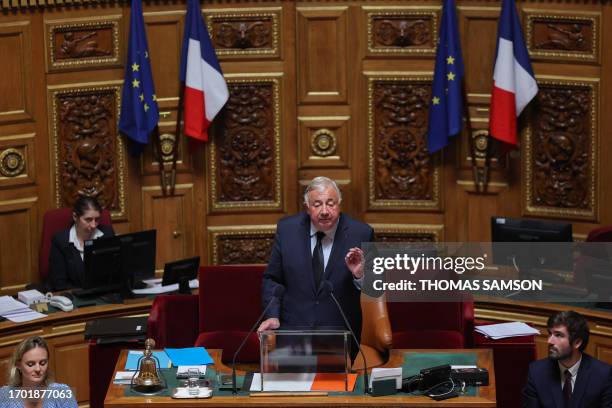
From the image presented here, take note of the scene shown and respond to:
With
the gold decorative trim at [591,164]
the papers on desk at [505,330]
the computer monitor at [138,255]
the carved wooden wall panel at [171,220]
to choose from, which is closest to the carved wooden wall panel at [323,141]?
the carved wooden wall panel at [171,220]

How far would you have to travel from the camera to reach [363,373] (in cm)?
613

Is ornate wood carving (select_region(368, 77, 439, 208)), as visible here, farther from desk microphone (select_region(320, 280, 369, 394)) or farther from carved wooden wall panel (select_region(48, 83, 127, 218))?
desk microphone (select_region(320, 280, 369, 394))

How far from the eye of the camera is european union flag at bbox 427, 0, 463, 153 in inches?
352

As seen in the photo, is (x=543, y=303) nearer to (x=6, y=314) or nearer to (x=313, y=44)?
(x=313, y=44)

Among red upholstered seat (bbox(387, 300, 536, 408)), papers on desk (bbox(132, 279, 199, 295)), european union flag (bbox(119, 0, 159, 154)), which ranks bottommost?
red upholstered seat (bbox(387, 300, 536, 408))

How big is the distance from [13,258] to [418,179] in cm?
292

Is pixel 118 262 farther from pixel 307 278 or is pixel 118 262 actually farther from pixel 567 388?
pixel 567 388

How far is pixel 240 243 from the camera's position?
9531 millimetres

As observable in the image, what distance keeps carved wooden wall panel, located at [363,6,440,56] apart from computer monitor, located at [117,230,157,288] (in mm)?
2242

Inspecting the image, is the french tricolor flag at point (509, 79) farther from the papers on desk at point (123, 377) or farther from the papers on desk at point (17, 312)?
the papers on desk at point (123, 377)

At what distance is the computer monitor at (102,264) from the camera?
7.91 metres

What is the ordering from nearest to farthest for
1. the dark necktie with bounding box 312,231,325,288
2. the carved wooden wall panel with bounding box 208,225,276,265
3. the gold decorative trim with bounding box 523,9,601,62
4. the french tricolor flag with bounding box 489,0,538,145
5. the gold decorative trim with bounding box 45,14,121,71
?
the dark necktie with bounding box 312,231,325,288, the gold decorative trim with bounding box 523,9,601,62, the french tricolor flag with bounding box 489,0,538,145, the gold decorative trim with bounding box 45,14,121,71, the carved wooden wall panel with bounding box 208,225,276,265

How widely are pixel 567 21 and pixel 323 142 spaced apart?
1.93 metres

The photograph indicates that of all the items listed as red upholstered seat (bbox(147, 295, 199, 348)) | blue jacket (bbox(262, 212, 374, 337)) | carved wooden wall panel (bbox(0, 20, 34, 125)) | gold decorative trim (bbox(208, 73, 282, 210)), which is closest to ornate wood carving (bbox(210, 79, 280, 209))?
gold decorative trim (bbox(208, 73, 282, 210))
